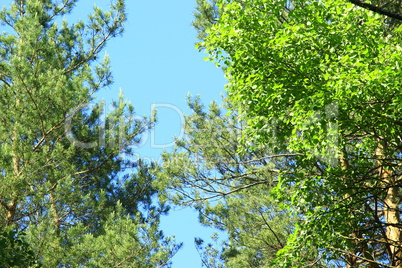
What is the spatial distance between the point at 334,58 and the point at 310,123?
41.2 inches

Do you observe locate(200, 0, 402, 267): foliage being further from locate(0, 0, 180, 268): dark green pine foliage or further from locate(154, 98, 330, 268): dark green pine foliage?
locate(0, 0, 180, 268): dark green pine foliage

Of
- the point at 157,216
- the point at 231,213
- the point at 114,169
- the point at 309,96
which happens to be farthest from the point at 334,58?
the point at 114,169

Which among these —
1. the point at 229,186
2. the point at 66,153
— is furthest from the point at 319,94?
the point at 66,153

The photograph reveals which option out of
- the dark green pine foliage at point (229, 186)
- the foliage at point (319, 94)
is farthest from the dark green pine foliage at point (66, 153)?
the foliage at point (319, 94)

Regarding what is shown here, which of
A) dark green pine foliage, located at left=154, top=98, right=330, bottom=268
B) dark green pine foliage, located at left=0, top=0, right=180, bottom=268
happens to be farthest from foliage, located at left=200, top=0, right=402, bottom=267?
dark green pine foliage, located at left=0, top=0, right=180, bottom=268

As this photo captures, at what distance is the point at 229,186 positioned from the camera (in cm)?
1067

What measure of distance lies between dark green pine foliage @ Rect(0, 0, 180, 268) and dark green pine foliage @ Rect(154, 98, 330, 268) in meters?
1.67

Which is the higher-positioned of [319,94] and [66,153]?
[66,153]

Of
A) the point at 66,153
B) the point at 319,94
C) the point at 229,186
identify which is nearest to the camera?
the point at 319,94

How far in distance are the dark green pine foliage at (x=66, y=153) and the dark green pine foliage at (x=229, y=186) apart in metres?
1.67

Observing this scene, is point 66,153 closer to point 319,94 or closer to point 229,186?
point 229,186

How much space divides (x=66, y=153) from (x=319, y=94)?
27.1ft

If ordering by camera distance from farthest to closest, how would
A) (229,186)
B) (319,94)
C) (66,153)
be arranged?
(66,153) → (229,186) → (319,94)

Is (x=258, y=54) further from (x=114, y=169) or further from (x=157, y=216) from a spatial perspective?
(x=114, y=169)
